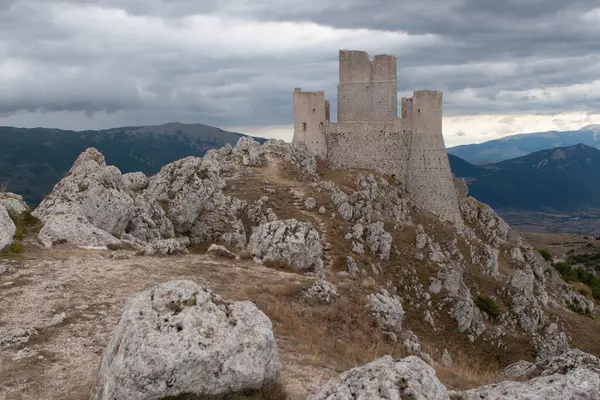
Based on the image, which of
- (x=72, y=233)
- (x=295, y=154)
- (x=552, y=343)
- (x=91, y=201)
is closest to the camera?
(x=72, y=233)

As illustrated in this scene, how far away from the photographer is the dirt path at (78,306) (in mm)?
8516

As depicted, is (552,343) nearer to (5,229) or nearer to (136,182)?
(136,182)

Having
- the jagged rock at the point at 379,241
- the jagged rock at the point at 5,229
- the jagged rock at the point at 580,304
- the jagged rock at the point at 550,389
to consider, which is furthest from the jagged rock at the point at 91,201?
the jagged rock at the point at 580,304

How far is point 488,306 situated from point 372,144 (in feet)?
79.2

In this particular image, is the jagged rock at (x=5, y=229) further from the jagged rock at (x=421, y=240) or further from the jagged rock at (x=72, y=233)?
the jagged rock at (x=421, y=240)

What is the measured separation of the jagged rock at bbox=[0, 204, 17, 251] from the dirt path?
98 centimetres

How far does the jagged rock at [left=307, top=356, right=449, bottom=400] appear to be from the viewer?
6.11m

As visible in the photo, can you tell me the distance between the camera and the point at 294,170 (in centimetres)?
4606

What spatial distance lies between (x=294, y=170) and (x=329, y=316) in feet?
109

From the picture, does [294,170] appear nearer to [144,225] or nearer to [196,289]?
[144,225]

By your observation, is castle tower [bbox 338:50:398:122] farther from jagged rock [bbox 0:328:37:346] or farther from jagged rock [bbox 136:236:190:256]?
jagged rock [bbox 0:328:37:346]

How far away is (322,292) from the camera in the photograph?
576 inches

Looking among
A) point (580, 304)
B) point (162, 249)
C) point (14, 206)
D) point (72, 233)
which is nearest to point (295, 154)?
point (580, 304)

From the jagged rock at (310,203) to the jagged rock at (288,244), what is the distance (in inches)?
564
